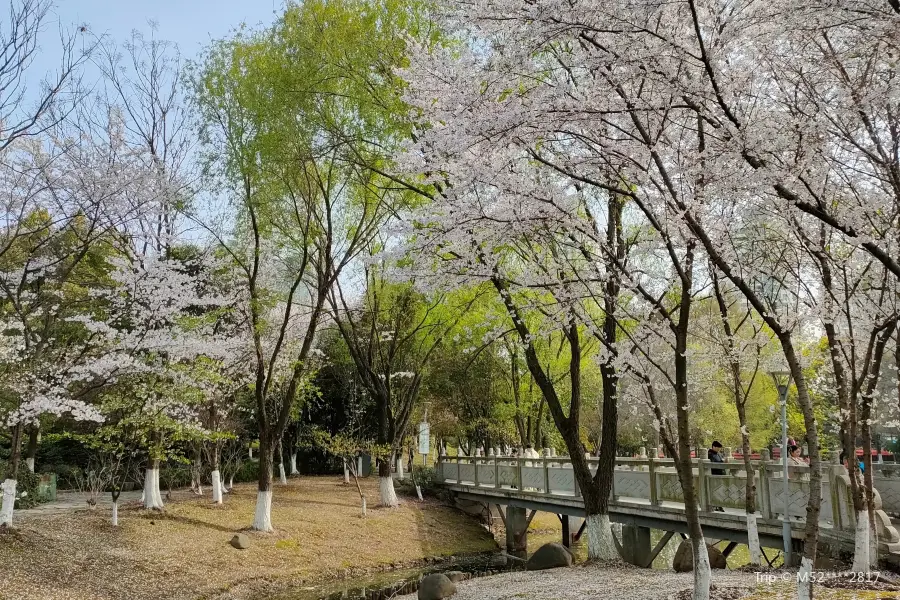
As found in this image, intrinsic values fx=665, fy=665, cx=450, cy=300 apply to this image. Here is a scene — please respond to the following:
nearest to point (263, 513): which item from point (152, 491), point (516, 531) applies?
point (152, 491)

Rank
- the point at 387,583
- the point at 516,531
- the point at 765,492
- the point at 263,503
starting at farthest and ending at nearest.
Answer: the point at 516,531, the point at 263,503, the point at 387,583, the point at 765,492

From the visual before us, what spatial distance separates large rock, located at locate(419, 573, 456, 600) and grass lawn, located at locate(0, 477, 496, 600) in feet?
12.5

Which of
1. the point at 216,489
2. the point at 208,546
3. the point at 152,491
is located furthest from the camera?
the point at 216,489

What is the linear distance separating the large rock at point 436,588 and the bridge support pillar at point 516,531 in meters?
8.66

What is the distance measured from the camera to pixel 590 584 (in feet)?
32.2

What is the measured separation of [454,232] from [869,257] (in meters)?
5.68

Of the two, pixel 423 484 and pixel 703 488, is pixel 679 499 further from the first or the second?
pixel 423 484

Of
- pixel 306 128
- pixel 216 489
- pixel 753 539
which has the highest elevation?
pixel 306 128

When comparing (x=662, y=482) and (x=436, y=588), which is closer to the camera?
(x=436, y=588)

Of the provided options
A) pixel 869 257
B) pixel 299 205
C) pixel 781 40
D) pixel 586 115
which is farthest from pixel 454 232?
pixel 299 205

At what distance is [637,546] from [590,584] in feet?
17.6

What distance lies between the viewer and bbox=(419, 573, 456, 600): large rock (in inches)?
432

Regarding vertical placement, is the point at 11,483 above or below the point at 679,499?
above

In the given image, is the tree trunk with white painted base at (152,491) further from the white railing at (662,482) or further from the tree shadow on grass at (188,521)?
the white railing at (662,482)
